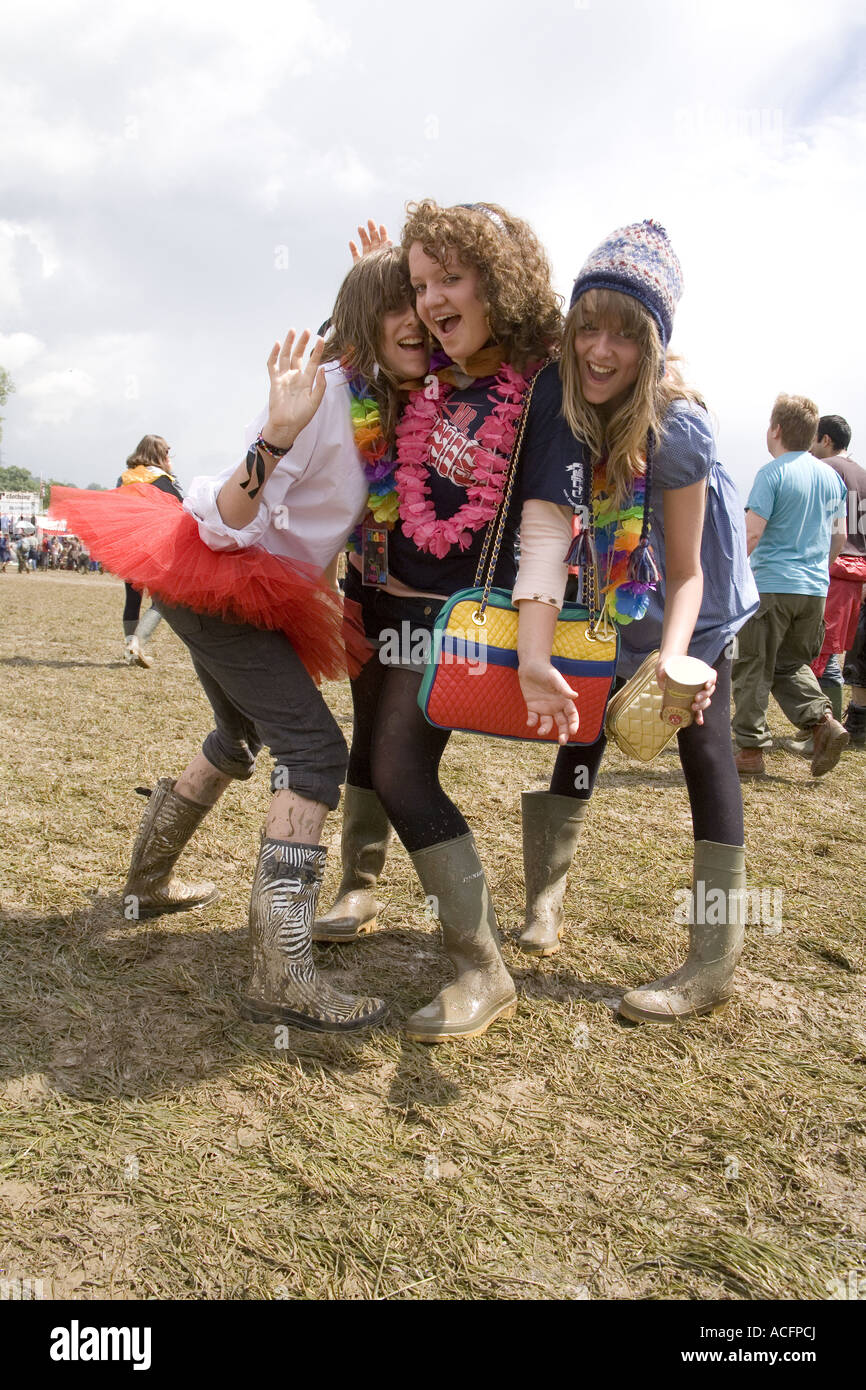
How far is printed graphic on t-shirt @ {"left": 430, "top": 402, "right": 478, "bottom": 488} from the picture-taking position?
7.32 ft

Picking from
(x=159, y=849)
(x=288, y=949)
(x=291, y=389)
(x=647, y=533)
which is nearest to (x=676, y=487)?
(x=647, y=533)

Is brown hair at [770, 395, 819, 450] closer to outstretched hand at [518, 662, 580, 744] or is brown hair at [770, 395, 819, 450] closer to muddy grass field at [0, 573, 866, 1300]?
muddy grass field at [0, 573, 866, 1300]

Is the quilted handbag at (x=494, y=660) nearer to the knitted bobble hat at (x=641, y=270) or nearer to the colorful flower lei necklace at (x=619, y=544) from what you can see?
the colorful flower lei necklace at (x=619, y=544)

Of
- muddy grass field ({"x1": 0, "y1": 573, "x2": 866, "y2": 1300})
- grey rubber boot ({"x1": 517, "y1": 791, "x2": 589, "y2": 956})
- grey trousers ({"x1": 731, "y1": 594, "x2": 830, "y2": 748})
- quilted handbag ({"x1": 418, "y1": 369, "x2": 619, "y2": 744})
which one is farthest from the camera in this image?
grey trousers ({"x1": 731, "y1": 594, "x2": 830, "y2": 748})

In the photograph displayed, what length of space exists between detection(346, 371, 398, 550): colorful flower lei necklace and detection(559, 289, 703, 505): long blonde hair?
47cm

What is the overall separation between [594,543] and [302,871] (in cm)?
109

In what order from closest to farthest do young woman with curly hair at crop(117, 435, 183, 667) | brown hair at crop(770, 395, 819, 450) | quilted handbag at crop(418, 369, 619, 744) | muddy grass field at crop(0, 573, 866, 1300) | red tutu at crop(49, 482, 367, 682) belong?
muddy grass field at crop(0, 573, 866, 1300)
quilted handbag at crop(418, 369, 619, 744)
red tutu at crop(49, 482, 367, 682)
brown hair at crop(770, 395, 819, 450)
young woman with curly hair at crop(117, 435, 183, 667)

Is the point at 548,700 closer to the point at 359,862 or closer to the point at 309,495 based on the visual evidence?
the point at 309,495

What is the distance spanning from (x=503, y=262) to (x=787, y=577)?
3.66 metres

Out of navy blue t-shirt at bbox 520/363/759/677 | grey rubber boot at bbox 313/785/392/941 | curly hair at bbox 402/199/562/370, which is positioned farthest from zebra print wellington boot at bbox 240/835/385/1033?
curly hair at bbox 402/199/562/370

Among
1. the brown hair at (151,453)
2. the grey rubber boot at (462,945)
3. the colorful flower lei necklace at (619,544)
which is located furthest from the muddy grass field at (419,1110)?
the brown hair at (151,453)

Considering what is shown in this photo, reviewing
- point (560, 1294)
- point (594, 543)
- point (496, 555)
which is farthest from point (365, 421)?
point (560, 1294)

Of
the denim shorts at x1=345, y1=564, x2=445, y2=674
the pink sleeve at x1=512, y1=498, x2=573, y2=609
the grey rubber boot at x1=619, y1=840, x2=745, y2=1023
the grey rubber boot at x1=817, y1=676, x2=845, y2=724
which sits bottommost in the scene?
the grey rubber boot at x1=619, y1=840, x2=745, y2=1023

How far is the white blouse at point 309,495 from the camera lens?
88.3 inches
